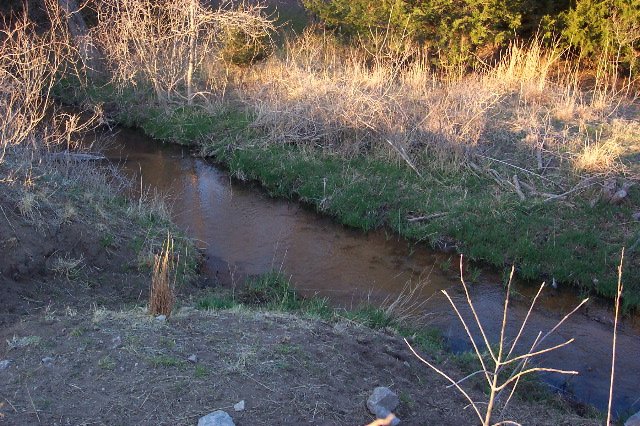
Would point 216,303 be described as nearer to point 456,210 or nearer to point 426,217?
point 426,217

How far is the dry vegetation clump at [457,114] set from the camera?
11.6 metres

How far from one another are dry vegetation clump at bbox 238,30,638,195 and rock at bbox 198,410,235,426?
24.9 ft

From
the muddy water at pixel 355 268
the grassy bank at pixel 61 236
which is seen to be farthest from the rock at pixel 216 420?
the muddy water at pixel 355 268

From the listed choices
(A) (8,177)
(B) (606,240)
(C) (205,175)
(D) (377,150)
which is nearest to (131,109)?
(C) (205,175)

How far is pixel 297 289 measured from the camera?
882cm

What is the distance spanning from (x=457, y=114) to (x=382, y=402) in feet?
26.1

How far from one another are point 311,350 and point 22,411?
6.82 ft

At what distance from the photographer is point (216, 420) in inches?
172

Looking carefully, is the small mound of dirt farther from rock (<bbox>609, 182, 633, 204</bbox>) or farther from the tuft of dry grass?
rock (<bbox>609, 182, 633, 204</bbox>)

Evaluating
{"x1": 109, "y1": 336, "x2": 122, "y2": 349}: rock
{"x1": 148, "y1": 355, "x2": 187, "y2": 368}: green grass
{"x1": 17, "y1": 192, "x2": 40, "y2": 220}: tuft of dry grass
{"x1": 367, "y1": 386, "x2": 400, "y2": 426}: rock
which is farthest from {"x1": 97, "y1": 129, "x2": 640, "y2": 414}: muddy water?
{"x1": 109, "y1": 336, "x2": 122, "y2": 349}: rock

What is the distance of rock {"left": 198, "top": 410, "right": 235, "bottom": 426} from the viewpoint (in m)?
4.36

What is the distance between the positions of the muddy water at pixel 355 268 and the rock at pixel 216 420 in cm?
371

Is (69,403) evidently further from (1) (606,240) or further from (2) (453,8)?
(2) (453,8)

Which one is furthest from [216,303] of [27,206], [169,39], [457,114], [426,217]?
[169,39]
